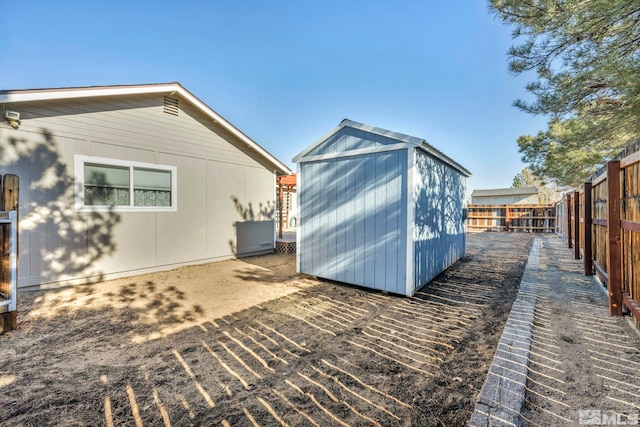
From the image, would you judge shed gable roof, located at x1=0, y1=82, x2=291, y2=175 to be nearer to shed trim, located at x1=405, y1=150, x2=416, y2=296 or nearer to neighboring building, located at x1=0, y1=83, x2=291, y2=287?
neighboring building, located at x1=0, y1=83, x2=291, y2=287

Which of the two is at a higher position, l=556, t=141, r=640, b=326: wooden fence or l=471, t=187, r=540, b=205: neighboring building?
l=471, t=187, r=540, b=205: neighboring building

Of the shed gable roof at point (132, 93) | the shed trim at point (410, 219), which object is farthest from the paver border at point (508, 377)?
the shed gable roof at point (132, 93)

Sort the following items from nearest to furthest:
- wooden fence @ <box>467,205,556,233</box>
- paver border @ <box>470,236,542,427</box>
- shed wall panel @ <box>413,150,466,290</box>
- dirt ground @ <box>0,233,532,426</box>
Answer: paver border @ <box>470,236,542,427</box>
dirt ground @ <box>0,233,532,426</box>
shed wall panel @ <box>413,150,466,290</box>
wooden fence @ <box>467,205,556,233</box>

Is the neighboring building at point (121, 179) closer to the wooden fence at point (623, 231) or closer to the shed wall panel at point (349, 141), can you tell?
the shed wall panel at point (349, 141)

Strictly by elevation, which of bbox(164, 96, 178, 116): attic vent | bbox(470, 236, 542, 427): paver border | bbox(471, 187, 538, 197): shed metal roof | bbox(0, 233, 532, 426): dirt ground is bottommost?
bbox(0, 233, 532, 426): dirt ground

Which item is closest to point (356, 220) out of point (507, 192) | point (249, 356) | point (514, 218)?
point (249, 356)

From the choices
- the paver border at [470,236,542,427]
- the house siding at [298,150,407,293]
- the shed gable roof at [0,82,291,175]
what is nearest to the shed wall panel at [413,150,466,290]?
the house siding at [298,150,407,293]

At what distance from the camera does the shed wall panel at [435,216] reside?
4432mm

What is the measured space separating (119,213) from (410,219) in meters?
5.82

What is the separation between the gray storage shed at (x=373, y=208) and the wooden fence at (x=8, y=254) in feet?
13.3

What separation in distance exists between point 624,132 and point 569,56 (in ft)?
10.9

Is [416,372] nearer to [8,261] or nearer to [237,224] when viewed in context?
[8,261]

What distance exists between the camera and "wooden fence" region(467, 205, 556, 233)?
588 inches

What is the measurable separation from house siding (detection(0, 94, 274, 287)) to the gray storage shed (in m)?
2.91
